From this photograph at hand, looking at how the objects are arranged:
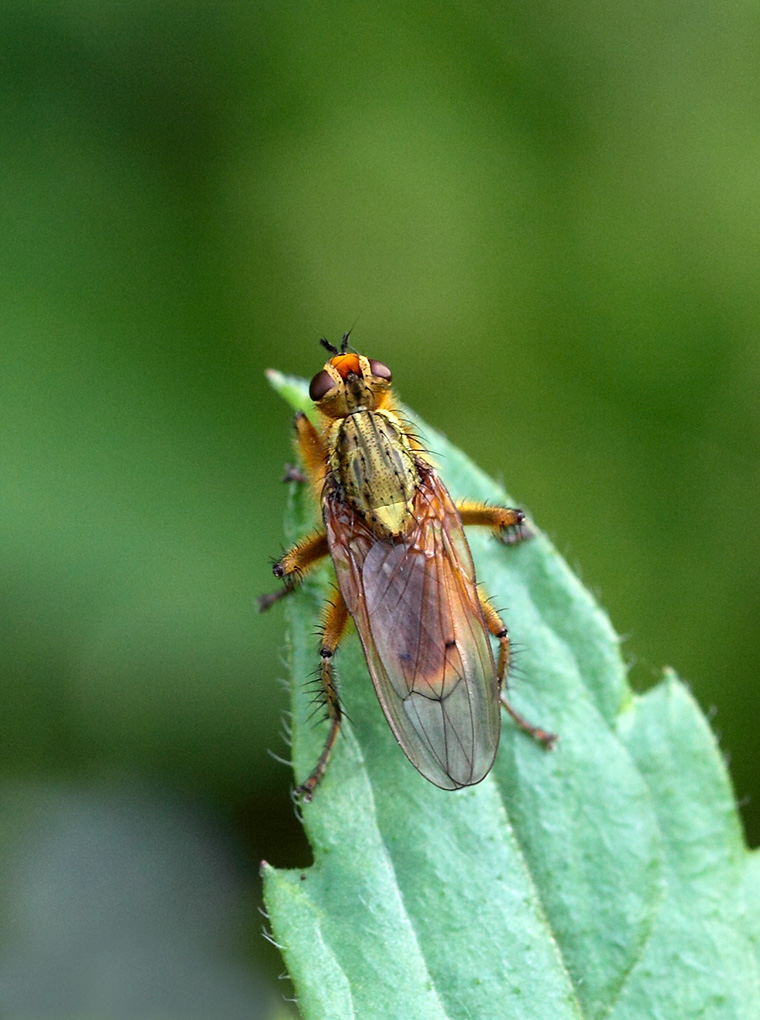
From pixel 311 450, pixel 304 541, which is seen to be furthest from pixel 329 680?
pixel 311 450

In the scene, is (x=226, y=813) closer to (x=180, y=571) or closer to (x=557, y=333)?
(x=180, y=571)

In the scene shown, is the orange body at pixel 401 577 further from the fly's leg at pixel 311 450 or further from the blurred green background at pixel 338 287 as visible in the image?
the blurred green background at pixel 338 287

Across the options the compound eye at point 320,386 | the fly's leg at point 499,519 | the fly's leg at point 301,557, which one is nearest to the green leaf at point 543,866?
the fly's leg at point 499,519

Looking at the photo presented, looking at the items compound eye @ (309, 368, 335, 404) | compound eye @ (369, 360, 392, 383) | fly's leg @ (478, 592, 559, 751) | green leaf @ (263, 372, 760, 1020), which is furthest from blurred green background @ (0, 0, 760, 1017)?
green leaf @ (263, 372, 760, 1020)

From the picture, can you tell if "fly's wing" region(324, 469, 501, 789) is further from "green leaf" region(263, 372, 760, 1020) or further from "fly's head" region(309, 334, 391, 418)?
"fly's head" region(309, 334, 391, 418)

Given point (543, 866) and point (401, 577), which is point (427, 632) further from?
point (543, 866)

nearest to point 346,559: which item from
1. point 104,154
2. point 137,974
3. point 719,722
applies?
point 719,722

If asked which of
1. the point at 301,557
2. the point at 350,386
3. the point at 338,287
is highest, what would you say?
the point at 338,287

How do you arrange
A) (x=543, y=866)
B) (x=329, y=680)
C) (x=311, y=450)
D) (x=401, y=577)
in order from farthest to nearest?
(x=311, y=450)
(x=401, y=577)
(x=329, y=680)
(x=543, y=866)
